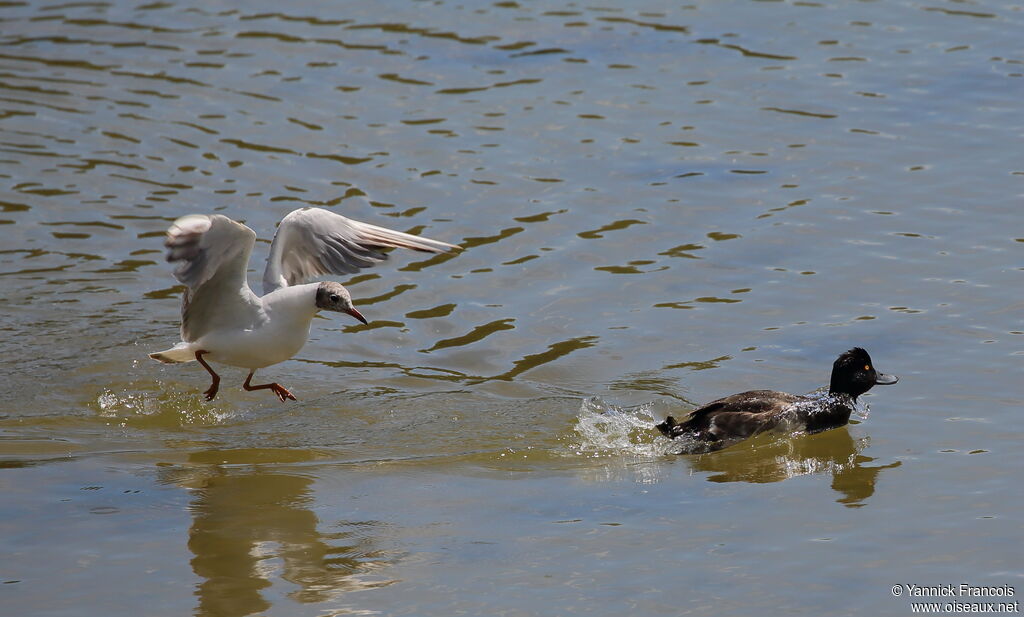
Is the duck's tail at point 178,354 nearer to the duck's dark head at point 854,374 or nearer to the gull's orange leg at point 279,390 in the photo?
the gull's orange leg at point 279,390

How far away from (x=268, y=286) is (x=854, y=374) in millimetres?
4395

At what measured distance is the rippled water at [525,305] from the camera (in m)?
8.05

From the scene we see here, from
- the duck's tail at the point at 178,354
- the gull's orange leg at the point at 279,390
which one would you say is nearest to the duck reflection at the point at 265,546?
the gull's orange leg at the point at 279,390

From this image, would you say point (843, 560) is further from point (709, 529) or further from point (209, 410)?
point (209, 410)

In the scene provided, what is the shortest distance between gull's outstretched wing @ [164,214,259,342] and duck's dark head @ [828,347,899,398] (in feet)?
13.8

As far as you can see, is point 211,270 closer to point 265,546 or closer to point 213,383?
point 213,383

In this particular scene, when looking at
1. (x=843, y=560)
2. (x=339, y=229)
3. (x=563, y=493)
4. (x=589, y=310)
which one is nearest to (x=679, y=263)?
(x=589, y=310)

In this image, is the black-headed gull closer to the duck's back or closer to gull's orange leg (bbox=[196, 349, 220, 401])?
gull's orange leg (bbox=[196, 349, 220, 401])

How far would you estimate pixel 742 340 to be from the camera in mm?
11492

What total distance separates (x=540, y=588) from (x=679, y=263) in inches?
229

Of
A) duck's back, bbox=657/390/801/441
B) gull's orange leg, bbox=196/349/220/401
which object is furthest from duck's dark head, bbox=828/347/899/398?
gull's orange leg, bbox=196/349/220/401

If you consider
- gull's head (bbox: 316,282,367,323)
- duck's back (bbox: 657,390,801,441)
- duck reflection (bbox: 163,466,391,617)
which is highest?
gull's head (bbox: 316,282,367,323)

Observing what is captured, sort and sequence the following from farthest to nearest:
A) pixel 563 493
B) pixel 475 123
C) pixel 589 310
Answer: pixel 475 123 → pixel 589 310 → pixel 563 493

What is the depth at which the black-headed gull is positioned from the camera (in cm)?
960
